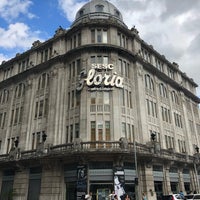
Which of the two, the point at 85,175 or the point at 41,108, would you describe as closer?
→ the point at 85,175

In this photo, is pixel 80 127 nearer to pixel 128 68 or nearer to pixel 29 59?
pixel 128 68

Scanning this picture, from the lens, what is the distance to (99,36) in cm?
3359

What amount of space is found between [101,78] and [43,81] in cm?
1128

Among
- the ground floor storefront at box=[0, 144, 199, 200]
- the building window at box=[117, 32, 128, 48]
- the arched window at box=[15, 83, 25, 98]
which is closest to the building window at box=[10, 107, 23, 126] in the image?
the arched window at box=[15, 83, 25, 98]

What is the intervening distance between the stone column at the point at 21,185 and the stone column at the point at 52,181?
10.1ft

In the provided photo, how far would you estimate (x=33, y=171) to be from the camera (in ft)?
94.7

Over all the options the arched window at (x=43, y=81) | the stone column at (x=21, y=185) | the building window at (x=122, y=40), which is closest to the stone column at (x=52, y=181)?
the stone column at (x=21, y=185)

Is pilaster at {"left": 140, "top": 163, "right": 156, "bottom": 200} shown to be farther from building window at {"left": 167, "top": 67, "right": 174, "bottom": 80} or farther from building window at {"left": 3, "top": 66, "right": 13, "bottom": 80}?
building window at {"left": 3, "top": 66, "right": 13, "bottom": 80}

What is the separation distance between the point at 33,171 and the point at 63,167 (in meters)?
5.11

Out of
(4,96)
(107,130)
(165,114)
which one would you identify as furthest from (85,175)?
(4,96)

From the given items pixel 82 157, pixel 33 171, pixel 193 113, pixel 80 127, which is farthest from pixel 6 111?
pixel 193 113

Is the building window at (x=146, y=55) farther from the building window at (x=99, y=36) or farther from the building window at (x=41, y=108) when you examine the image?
the building window at (x=41, y=108)

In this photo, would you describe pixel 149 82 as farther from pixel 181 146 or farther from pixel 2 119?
pixel 2 119

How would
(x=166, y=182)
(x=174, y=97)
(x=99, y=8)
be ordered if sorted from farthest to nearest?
(x=174, y=97), (x=99, y=8), (x=166, y=182)
